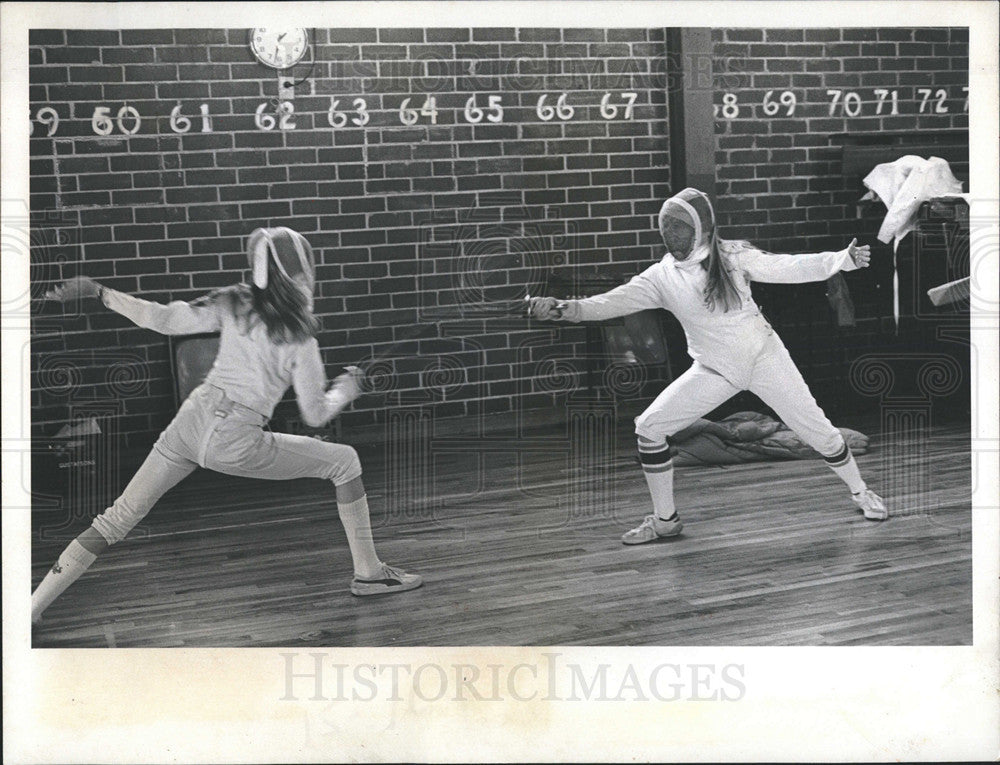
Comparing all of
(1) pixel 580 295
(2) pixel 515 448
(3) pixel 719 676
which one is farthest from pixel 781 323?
(3) pixel 719 676

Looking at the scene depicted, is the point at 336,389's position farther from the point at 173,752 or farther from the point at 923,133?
the point at 923,133

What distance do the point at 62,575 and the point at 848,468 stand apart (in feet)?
8.70

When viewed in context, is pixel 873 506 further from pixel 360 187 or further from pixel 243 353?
pixel 243 353

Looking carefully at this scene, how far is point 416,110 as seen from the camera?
450 centimetres

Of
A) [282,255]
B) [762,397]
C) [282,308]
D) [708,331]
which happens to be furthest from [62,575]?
[762,397]

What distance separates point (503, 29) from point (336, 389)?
129cm

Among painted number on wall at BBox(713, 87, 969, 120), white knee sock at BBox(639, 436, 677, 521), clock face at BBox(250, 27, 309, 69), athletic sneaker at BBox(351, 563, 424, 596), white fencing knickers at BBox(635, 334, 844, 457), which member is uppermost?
clock face at BBox(250, 27, 309, 69)

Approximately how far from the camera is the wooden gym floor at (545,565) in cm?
408

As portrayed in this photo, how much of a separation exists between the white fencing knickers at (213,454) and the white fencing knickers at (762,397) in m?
1.11

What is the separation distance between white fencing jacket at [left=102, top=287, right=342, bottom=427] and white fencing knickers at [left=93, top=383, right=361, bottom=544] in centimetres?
6

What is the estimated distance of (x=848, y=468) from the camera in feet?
15.0

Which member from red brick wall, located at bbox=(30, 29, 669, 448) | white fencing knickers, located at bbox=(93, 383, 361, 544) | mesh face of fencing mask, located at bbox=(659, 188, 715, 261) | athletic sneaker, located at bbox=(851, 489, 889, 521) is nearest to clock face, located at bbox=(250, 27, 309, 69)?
red brick wall, located at bbox=(30, 29, 669, 448)

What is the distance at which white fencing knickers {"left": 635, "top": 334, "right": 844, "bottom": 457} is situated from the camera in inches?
179

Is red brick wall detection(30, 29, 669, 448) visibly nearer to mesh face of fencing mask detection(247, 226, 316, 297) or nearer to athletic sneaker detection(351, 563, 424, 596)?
mesh face of fencing mask detection(247, 226, 316, 297)
